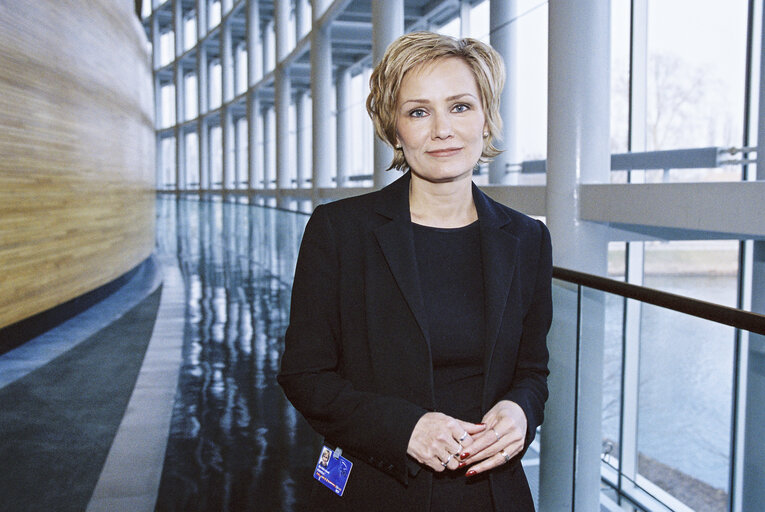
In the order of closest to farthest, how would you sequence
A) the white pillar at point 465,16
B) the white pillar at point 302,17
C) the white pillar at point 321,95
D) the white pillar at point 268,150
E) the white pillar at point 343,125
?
the white pillar at point 465,16, the white pillar at point 321,95, the white pillar at point 343,125, the white pillar at point 302,17, the white pillar at point 268,150

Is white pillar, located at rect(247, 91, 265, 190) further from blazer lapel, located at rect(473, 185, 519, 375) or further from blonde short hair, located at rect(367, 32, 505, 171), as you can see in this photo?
blazer lapel, located at rect(473, 185, 519, 375)

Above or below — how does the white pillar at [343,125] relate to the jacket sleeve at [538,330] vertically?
above

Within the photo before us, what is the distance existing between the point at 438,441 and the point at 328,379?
0.86 feet

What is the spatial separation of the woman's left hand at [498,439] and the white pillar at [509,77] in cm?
728

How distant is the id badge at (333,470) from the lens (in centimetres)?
164

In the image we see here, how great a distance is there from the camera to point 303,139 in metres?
21.0

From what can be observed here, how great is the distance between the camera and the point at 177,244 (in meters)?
18.0

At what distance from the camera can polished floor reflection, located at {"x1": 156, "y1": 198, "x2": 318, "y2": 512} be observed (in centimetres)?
375

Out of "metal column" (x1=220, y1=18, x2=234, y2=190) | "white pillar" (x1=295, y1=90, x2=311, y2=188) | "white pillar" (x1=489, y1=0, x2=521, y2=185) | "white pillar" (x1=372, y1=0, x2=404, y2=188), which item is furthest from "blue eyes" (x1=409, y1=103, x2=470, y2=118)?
"metal column" (x1=220, y1=18, x2=234, y2=190)

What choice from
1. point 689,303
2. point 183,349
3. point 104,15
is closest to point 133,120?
point 104,15

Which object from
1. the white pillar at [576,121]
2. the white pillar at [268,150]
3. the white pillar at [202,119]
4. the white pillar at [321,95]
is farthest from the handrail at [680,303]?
the white pillar at [202,119]

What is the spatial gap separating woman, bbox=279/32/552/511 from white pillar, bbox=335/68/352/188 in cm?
1516

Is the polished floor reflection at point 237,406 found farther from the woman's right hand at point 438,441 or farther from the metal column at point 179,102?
the metal column at point 179,102

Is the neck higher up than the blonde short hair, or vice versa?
the blonde short hair
